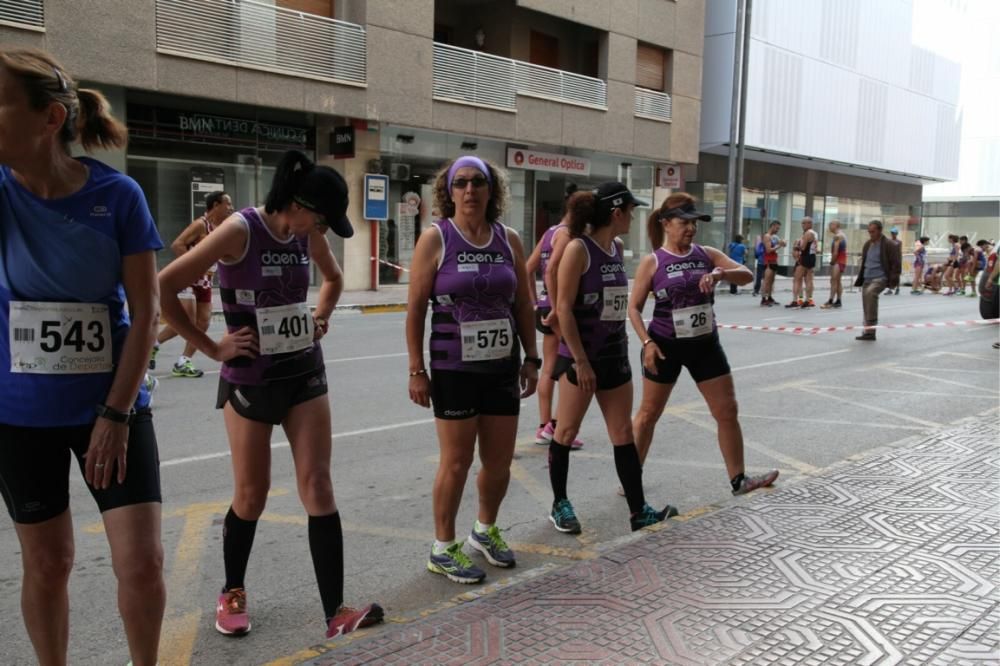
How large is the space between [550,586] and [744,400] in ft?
18.8

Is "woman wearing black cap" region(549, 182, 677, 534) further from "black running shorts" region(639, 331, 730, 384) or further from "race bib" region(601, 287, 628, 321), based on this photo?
"black running shorts" region(639, 331, 730, 384)

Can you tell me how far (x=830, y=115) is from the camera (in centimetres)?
3659

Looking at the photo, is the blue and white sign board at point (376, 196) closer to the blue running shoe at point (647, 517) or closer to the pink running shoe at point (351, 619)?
the blue running shoe at point (647, 517)

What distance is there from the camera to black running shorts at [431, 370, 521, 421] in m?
3.88

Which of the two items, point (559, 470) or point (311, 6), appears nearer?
point (559, 470)

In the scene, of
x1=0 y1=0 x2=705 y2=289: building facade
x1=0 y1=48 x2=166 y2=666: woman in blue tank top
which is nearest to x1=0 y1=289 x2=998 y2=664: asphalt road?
x1=0 y1=48 x2=166 y2=666: woman in blue tank top

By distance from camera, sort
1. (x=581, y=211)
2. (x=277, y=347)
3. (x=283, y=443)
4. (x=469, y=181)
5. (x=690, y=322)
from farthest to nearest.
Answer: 1. (x=283, y=443)
2. (x=690, y=322)
3. (x=581, y=211)
4. (x=469, y=181)
5. (x=277, y=347)

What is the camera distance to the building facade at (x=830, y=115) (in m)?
32.8

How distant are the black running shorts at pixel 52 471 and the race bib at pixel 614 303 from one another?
2716 millimetres

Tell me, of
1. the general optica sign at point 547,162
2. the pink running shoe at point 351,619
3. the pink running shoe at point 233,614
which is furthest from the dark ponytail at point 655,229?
the general optica sign at point 547,162

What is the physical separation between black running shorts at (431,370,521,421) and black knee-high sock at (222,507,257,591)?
922mm

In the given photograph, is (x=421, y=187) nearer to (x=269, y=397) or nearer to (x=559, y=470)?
(x=559, y=470)

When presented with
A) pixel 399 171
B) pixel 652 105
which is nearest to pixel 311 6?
pixel 399 171

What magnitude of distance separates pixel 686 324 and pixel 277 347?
2602 mm
